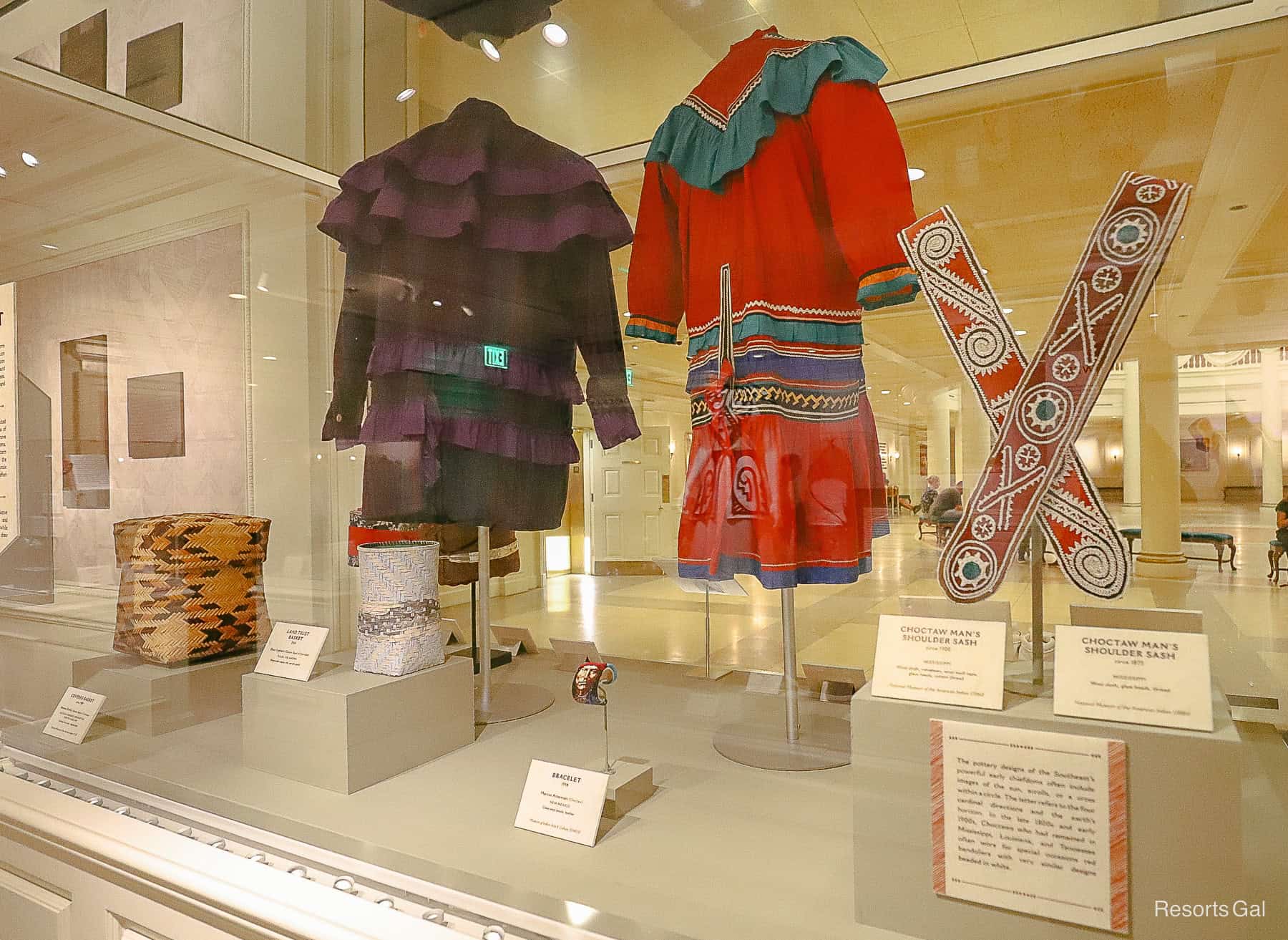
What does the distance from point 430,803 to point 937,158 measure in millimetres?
1269

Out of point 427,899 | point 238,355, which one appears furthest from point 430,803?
point 238,355

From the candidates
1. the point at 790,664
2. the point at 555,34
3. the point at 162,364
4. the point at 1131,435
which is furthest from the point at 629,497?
the point at 162,364

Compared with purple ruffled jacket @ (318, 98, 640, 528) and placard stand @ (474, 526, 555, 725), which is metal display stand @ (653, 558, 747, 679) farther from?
placard stand @ (474, 526, 555, 725)

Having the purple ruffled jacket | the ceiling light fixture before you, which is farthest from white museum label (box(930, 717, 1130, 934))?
the ceiling light fixture

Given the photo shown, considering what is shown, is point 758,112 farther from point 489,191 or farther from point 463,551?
point 463,551

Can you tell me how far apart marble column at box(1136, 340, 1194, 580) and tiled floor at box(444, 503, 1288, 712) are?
19 millimetres

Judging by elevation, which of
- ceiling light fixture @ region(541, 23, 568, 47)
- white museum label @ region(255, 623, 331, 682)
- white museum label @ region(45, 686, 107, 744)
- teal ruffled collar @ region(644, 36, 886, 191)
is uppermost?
ceiling light fixture @ region(541, 23, 568, 47)

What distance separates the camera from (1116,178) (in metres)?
0.95

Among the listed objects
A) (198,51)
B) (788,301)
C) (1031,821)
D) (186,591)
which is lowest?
(1031,821)

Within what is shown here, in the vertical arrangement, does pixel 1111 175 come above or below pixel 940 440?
above

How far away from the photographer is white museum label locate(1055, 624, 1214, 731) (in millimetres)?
758

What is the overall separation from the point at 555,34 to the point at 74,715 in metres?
1.75

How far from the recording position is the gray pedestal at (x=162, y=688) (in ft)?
5.70

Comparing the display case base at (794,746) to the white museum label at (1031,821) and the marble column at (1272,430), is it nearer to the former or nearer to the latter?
the white museum label at (1031,821)
